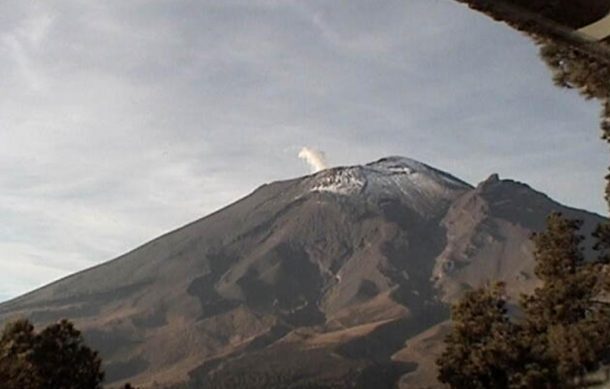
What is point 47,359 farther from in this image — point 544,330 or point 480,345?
point 544,330

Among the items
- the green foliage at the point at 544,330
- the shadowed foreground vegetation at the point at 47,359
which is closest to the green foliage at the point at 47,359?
the shadowed foreground vegetation at the point at 47,359

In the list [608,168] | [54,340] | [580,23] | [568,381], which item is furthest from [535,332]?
[580,23]

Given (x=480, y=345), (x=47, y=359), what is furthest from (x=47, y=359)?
(x=480, y=345)

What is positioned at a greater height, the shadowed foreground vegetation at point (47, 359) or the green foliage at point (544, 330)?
the shadowed foreground vegetation at point (47, 359)

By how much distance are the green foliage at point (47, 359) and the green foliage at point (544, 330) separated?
19411 millimetres

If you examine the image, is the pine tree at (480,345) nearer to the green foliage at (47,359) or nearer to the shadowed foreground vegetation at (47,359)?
the shadowed foreground vegetation at (47,359)

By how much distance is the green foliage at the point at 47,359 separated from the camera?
22.8m

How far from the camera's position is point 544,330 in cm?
3684

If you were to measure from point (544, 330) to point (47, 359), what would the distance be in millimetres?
26149

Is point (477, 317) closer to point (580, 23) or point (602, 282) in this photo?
point (602, 282)

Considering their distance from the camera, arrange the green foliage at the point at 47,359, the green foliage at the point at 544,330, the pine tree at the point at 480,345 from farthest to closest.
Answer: the pine tree at the point at 480,345 < the green foliage at the point at 544,330 < the green foliage at the point at 47,359

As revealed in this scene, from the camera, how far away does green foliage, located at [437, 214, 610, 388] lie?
3369cm

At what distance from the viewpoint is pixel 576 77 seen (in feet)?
45.4

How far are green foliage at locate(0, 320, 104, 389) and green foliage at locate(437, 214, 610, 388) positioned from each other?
19411mm
